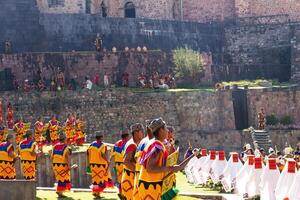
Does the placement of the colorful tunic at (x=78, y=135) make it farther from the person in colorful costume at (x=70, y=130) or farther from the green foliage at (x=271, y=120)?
the green foliage at (x=271, y=120)

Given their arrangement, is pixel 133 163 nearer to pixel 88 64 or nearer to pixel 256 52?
pixel 88 64

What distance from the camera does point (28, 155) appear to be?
52.3 feet

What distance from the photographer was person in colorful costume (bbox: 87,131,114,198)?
14867mm

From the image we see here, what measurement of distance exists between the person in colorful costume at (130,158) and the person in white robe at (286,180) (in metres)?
2.80

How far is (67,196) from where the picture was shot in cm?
1544

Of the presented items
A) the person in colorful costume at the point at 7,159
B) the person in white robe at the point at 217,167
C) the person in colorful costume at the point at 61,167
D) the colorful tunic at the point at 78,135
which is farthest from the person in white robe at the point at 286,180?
the colorful tunic at the point at 78,135

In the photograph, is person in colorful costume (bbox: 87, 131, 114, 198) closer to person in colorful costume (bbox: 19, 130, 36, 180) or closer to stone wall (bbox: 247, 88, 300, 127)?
person in colorful costume (bbox: 19, 130, 36, 180)

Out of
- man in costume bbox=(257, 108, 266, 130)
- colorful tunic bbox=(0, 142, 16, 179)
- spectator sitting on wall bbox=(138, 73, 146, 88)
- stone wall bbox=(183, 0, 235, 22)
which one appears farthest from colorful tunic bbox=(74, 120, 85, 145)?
stone wall bbox=(183, 0, 235, 22)

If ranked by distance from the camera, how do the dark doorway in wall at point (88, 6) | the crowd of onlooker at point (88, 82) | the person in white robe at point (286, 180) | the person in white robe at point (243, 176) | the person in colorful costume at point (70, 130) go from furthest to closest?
the dark doorway in wall at point (88, 6) < the crowd of onlooker at point (88, 82) < the person in colorful costume at point (70, 130) < the person in white robe at point (243, 176) < the person in white robe at point (286, 180)

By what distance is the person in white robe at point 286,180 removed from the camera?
38.9 ft

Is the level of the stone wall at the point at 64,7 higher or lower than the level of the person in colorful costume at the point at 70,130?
higher

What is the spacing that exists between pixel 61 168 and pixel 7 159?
4.53 ft

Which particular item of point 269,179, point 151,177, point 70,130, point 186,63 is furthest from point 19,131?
point 186,63

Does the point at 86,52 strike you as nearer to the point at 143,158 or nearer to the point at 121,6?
the point at 121,6
